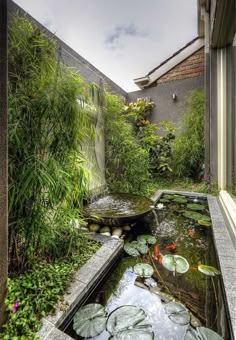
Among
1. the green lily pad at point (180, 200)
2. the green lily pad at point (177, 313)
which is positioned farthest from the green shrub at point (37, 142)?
the green lily pad at point (180, 200)

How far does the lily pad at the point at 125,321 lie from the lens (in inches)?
54.2

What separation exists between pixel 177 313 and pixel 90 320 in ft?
2.25

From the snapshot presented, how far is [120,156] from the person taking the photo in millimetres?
4617

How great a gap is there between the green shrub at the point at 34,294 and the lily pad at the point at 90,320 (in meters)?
0.21

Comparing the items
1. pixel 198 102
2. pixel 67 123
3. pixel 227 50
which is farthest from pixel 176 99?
pixel 67 123

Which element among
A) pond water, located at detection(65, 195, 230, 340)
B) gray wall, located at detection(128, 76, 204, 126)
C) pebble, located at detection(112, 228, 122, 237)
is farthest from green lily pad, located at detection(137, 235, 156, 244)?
gray wall, located at detection(128, 76, 204, 126)

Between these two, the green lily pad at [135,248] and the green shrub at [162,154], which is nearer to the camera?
the green lily pad at [135,248]

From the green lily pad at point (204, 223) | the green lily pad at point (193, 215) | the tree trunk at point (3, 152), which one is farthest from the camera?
the green lily pad at point (193, 215)

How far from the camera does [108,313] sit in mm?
1562

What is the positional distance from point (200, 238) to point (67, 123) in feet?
8.26

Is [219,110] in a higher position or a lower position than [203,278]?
higher

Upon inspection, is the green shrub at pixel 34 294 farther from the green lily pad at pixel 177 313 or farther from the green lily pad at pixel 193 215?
the green lily pad at pixel 193 215

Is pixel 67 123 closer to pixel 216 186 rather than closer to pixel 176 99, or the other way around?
pixel 216 186

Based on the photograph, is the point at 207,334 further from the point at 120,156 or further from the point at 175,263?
the point at 120,156
